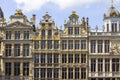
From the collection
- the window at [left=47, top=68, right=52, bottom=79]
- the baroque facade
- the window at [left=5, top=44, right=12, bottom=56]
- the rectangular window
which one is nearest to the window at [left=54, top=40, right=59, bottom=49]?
the baroque facade

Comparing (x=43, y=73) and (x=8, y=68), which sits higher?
(x=8, y=68)

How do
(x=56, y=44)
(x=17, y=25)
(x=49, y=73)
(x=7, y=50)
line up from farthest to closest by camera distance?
(x=17, y=25) → (x=7, y=50) → (x=56, y=44) → (x=49, y=73)

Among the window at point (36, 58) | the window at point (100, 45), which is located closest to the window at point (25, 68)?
the window at point (36, 58)

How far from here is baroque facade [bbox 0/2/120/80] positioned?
2368 inches

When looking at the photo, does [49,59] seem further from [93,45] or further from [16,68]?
[93,45]

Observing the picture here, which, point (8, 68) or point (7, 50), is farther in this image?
point (7, 50)

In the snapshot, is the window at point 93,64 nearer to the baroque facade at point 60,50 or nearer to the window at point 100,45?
the baroque facade at point 60,50

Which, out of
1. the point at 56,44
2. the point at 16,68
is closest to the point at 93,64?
the point at 56,44

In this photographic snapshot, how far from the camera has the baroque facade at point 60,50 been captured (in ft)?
197

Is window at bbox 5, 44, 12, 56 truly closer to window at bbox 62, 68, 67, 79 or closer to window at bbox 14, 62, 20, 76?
window at bbox 14, 62, 20, 76

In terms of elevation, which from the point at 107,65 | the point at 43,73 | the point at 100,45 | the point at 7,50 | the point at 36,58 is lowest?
the point at 43,73

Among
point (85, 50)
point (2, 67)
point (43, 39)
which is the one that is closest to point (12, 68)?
point (2, 67)

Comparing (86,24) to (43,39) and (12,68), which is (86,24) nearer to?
(43,39)

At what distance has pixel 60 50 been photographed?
60719 millimetres
